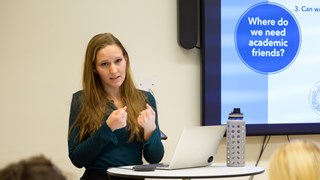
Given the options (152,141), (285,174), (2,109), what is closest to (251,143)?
(152,141)

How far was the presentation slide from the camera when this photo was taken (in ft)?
11.6

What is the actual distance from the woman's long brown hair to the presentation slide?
101 centimetres

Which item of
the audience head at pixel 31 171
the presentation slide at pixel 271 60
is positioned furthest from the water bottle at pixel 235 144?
the audience head at pixel 31 171

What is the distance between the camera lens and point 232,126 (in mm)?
2654

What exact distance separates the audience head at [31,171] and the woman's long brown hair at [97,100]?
1561 mm

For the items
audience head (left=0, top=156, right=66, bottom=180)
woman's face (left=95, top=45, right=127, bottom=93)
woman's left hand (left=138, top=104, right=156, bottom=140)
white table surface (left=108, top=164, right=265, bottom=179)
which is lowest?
white table surface (left=108, top=164, right=265, bottom=179)

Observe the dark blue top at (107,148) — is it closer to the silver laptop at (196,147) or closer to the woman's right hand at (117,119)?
the woman's right hand at (117,119)

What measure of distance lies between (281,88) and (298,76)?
0.15m

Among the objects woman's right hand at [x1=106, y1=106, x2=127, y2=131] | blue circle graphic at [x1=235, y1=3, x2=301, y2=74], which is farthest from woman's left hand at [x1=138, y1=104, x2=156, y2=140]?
blue circle graphic at [x1=235, y1=3, x2=301, y2=74]

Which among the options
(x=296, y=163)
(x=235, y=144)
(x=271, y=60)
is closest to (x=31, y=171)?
(x=296, y=163)

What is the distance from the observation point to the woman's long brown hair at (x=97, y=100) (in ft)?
8.38

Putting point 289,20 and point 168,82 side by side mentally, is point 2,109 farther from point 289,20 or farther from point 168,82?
point 289,20

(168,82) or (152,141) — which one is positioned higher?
(168,82)

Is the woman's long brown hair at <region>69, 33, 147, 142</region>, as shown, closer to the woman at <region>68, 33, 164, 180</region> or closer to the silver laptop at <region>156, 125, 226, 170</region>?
the woman at <region>68, 33, 164, 180</region>
